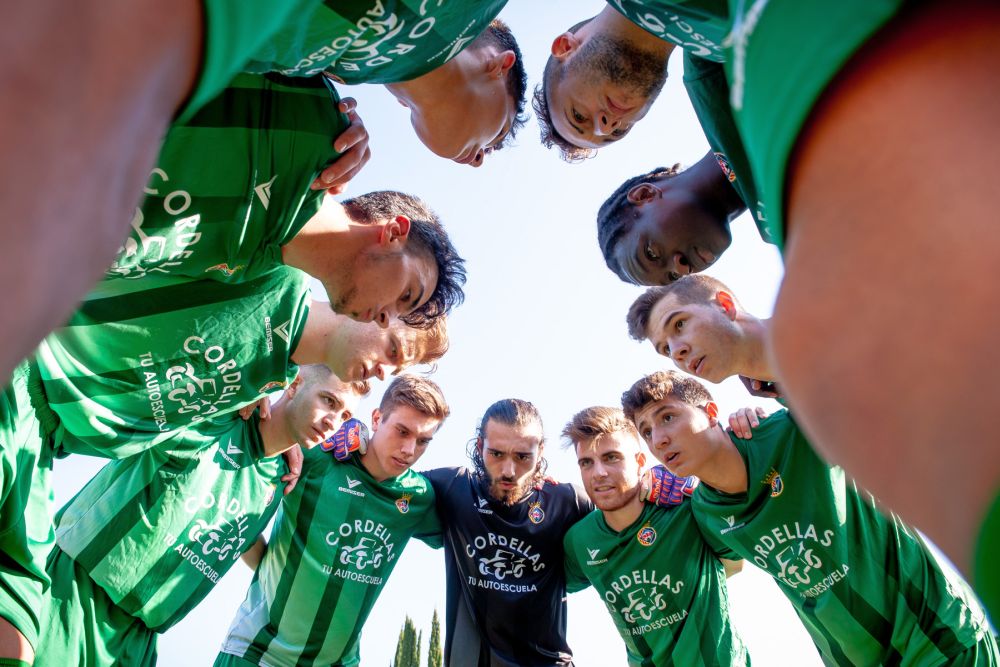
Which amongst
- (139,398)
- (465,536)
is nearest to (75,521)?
(139,398)

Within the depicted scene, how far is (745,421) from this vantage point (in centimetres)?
491

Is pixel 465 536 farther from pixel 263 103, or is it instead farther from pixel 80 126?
pixel 80 126

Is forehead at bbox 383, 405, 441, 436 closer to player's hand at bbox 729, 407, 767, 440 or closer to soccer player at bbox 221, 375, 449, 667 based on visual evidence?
soccer player at bbox 221, 375, 449, 667

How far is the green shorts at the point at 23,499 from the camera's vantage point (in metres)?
2.88

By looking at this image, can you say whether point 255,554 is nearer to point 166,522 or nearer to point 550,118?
point 166,522

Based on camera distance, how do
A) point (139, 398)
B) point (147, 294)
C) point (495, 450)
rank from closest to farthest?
1. point (147, 294)
2. point (139, 398)
3. point (495, 450)

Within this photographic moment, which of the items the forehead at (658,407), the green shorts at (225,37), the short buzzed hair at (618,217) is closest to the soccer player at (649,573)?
the forehead at (658,407)

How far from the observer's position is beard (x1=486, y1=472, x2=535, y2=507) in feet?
17.0

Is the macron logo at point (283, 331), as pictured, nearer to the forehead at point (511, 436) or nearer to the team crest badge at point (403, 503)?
the team crest badge at point (403, 503)

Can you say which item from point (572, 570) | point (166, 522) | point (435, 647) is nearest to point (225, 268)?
point (166, 522)

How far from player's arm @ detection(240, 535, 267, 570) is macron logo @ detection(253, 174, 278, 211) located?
3635 mm

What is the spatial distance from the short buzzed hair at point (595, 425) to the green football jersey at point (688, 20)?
157 inches

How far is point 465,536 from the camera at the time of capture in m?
5.09

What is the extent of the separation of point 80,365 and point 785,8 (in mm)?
3005
